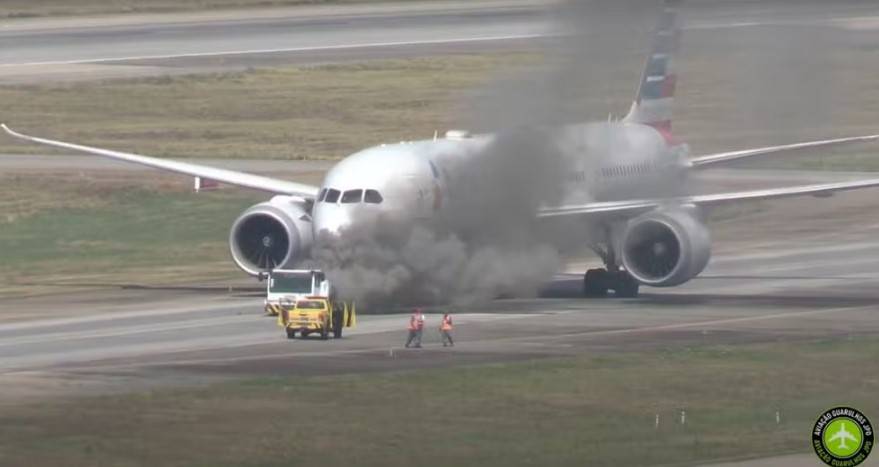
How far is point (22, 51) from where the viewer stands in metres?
150

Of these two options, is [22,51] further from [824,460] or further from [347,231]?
[824,460]

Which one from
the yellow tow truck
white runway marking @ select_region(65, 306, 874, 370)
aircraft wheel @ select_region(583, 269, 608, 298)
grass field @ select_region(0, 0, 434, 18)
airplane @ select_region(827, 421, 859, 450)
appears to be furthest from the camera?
grass field @ select_region(0, 0, 434, 18)

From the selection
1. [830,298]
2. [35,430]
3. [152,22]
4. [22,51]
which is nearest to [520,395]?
[35,430]

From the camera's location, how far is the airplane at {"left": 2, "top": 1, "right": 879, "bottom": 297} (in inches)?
2638

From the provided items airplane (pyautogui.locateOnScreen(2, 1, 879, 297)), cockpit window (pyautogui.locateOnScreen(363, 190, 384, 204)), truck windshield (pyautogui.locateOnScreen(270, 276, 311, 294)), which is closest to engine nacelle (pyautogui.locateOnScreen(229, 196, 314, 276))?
airplane (pyautogui.locateOnScreen(2, 1, 879, 297))

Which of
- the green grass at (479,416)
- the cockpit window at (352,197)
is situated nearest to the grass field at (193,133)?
the cockpit window at (352,197)

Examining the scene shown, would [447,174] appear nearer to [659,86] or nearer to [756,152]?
[756,152]

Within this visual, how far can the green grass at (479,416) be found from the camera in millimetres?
43656

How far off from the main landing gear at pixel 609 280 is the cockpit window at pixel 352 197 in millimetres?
9883

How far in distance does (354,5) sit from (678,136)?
312 ft

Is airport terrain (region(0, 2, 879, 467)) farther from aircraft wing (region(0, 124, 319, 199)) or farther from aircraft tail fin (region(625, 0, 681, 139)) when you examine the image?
aircraft wing (region(0, 124, 319, 199))

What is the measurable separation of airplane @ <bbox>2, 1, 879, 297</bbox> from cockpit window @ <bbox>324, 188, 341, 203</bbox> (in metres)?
0.03

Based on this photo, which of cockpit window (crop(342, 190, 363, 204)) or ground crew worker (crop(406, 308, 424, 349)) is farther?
cockpit window (crop(342, 190, 363, 204))

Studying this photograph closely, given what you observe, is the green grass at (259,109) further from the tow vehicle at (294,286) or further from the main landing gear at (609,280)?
the tow vehicle at (294,286)
